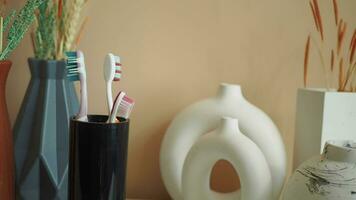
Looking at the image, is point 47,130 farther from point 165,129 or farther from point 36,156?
point 165,129

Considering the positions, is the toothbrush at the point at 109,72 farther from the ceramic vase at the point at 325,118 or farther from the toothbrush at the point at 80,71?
the ceramic vase at the point at 325,118

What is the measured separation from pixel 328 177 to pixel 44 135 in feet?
1.39

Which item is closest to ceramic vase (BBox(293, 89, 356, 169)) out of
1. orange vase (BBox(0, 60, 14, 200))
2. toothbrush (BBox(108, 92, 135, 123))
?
toothbrush (BBox(108, 92, 135, 123))

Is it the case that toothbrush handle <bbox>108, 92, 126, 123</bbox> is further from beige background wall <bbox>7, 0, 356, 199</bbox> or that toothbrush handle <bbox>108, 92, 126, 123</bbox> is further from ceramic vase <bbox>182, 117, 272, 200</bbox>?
beige background wall <bbox>7, 0, 356, 199</bbox>

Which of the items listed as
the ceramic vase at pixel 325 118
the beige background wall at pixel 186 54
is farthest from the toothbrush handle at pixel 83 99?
the ceramic vase at pixel 325 118

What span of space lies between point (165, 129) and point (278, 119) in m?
0.23

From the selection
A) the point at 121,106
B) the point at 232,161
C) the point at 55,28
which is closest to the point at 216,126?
the point at 232,161

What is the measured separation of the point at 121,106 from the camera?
547 mm

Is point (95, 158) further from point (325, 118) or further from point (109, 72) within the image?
point (325, 118)

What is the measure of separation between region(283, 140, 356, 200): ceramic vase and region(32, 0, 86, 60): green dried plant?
0.42 metres

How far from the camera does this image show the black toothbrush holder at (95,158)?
1.68 feet

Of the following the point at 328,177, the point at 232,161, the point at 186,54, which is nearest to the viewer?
the point at 328,177

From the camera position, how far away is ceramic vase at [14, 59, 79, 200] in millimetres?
642

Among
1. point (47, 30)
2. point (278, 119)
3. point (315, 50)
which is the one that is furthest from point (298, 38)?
point (47, 30)
